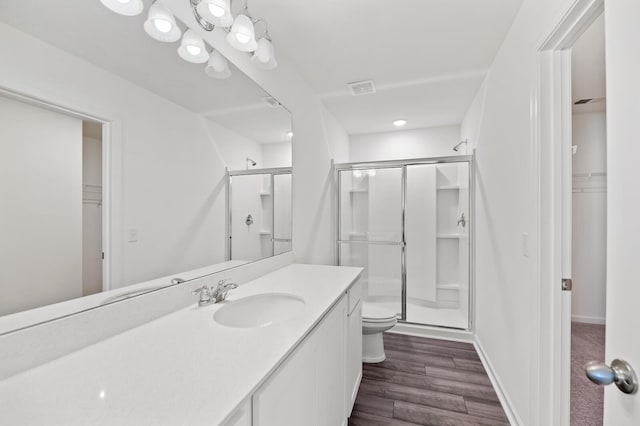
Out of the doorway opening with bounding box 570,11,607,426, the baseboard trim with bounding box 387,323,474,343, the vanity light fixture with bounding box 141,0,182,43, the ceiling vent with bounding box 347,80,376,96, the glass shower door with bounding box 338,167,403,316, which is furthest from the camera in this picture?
the glass shower door with bounding box 338,167,403,316

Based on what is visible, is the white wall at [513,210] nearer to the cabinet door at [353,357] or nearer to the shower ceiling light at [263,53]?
the cabinet door at [353,357]

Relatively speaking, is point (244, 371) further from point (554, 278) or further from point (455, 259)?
point (455, 259)

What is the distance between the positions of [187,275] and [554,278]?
1.65 metres

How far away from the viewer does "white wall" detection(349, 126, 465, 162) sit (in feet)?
12.1

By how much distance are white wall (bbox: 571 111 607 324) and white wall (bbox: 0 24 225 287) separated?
3710 mm

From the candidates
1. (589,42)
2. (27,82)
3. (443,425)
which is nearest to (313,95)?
(589,42)

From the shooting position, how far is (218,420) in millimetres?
521

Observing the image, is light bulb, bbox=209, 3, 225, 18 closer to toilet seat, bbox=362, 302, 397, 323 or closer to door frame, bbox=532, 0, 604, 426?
door frame, bbox=532, 0, 604, 426

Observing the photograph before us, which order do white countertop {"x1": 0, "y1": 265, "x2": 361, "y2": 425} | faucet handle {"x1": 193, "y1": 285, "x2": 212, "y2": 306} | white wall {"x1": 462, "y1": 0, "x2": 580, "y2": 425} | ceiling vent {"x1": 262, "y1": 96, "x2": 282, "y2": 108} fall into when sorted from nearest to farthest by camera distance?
white countertop {"x1": 0, "y1": 265, "x2": 361, "y2": 425} < faucet handle {"x1": 193, "y1": 285, "x2": 212, "y2": 306} < white wall {"x1": 462, "y1": 0, "x2": 580, "y2": 425} < ceiling vent {"x1": 262, "y1": 96, "x2": 282, "y2": 108}

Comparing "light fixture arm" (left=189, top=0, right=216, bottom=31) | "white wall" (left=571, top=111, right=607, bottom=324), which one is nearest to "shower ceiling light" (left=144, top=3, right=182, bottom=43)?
"light fixture arm" (left=189, top=0, right=216, bottom=31)

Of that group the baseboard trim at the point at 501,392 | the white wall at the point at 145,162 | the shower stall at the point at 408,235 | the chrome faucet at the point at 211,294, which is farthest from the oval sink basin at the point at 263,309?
the shower stall at the point at 408,235

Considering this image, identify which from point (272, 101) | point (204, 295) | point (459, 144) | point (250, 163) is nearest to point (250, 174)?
point (250, 163)

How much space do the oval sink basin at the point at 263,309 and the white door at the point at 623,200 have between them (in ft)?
3.31

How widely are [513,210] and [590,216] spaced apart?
2.26 metres
